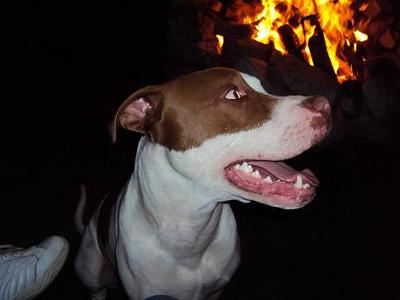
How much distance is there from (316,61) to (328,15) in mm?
611

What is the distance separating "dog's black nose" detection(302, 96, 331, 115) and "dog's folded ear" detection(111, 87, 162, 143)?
0.69 m

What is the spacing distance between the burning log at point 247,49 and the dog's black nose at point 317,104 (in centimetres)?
320

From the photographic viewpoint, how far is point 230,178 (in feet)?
6.75

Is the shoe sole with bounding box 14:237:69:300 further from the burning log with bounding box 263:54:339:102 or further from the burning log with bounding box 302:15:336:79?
the burning log with bounding box 302:15:336:79

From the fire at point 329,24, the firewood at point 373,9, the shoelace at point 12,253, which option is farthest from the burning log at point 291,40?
the shoelace at point 12,253

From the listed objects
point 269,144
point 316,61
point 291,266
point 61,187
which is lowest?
point 291,266

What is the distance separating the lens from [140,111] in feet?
7.30

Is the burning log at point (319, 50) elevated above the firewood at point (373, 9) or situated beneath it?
situated beneath

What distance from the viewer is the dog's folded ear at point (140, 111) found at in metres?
2.15

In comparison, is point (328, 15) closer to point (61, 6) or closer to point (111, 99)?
point (111, 99)

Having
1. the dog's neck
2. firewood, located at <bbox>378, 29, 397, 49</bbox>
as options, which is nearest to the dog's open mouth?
the dog's neck

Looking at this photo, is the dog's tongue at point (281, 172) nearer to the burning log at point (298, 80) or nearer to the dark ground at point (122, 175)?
the dark ground at point (122, 175)

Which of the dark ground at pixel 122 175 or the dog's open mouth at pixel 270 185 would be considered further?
the dark ground at pixel 122 175

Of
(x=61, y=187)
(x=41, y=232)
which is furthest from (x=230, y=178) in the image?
(x=61, y=187)
